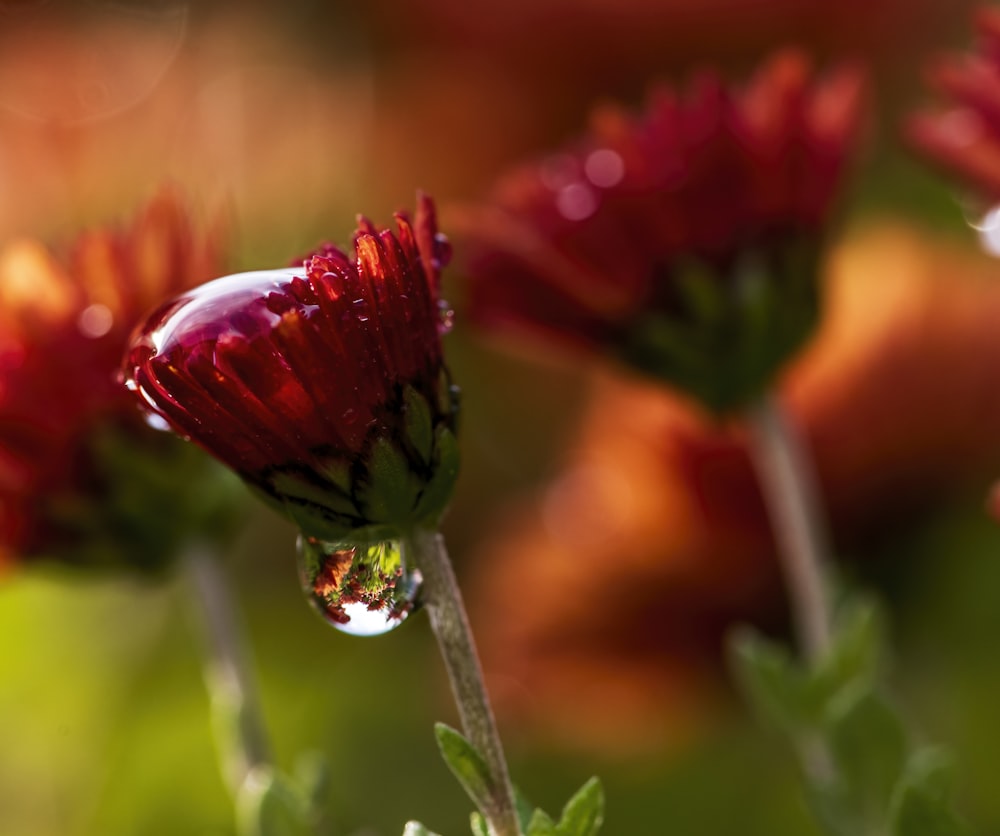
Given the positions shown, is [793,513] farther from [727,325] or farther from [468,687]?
[468,687]

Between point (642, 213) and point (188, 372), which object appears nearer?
point (188, 372)

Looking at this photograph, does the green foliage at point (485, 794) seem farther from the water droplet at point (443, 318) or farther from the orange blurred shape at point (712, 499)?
the orange blurred shape at point (712, 499)

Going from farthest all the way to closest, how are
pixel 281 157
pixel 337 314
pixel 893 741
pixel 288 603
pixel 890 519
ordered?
pixel 281 157 → pixel 288 603 → pixel 890 519 → pixel 893 741 → pixel 337 314

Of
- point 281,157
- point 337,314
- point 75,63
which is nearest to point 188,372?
point 337,314

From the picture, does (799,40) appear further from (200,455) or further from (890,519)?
(200,455)

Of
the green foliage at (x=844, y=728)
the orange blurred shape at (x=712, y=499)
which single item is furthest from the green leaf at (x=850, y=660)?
the orange blurred shape at (x=712, y=499)
